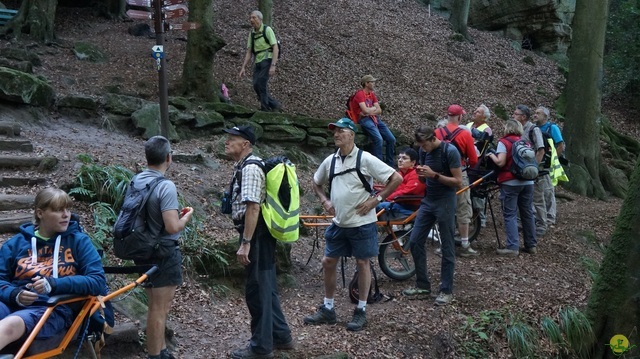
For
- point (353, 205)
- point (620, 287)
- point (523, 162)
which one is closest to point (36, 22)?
point (523, 162)

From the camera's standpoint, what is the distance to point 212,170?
998 cm

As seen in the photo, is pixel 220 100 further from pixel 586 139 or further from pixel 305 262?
pixel 586 139

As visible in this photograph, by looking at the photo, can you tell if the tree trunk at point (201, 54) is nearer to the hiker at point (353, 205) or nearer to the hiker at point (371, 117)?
the hiker at point (371, 117)

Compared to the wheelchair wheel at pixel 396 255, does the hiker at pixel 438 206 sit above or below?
above

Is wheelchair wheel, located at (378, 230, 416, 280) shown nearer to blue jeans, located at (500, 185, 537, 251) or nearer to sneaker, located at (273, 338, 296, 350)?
blue jeans, located at (500, 185, 537, 251)

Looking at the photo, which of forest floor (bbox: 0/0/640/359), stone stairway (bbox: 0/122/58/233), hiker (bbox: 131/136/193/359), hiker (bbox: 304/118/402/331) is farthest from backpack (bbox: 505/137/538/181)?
stone stairway (bbox: 0/122/58/233)

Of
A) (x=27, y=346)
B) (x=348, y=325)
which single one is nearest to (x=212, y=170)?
(x=348, y=325)

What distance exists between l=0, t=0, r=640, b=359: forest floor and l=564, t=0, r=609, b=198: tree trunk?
772 mm

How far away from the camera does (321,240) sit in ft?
31.0

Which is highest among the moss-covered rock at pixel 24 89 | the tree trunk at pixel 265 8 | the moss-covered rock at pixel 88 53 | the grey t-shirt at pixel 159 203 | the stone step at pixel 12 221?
the tree trunk at pixel 265 8

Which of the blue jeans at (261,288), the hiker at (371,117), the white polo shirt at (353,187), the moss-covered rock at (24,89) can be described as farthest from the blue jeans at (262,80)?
the blue jeans at (261,288)

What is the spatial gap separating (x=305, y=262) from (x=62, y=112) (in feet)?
16.1

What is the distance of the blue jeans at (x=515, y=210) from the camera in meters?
9.23

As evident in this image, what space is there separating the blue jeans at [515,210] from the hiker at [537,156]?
634mm
